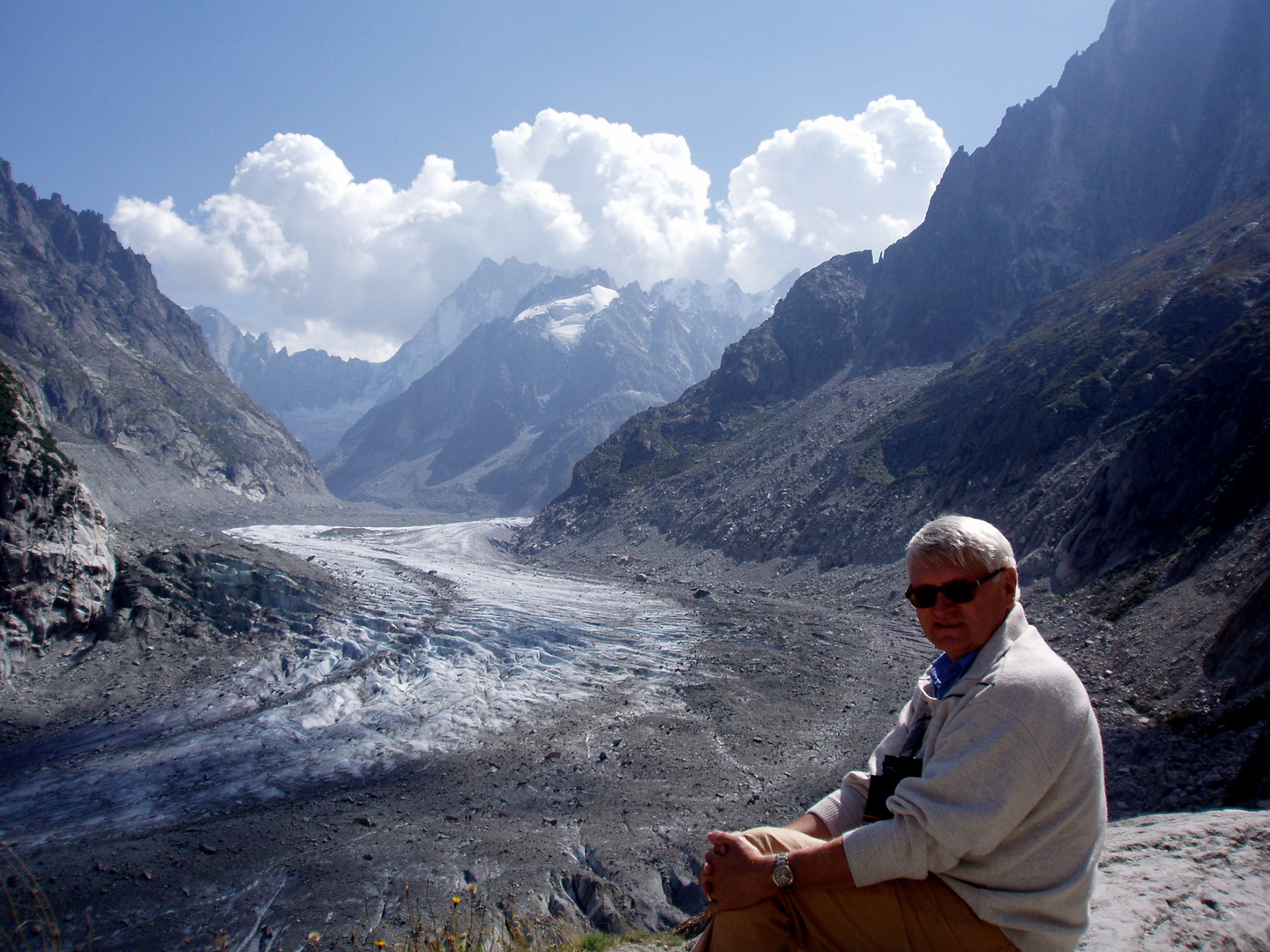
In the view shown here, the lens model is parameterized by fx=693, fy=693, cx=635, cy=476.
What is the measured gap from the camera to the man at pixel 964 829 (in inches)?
117

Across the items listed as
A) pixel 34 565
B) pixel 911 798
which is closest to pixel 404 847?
pixel 911 798

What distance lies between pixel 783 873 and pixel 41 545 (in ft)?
111

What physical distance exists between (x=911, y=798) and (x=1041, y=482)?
4964cm

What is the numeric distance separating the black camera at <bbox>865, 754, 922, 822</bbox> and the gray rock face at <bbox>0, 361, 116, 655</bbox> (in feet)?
105

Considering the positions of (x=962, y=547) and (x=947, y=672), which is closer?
(x=962, y=547)

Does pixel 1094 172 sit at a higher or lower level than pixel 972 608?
higher

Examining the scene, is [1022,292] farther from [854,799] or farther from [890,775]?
[890,775]

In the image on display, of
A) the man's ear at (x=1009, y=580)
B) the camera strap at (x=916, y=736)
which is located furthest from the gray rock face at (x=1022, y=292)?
the man's ear at (x=1009, y=580)

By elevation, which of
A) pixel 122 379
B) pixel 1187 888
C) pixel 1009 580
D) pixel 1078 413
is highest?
pixel 122 379

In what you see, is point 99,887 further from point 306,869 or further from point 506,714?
point 506,714

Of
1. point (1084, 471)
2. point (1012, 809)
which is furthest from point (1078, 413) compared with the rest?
point (1012, 809)

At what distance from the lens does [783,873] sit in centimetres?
332

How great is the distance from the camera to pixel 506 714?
24500 mm

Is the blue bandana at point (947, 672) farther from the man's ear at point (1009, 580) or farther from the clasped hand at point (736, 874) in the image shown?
the clasped hand at point (736, 874)
